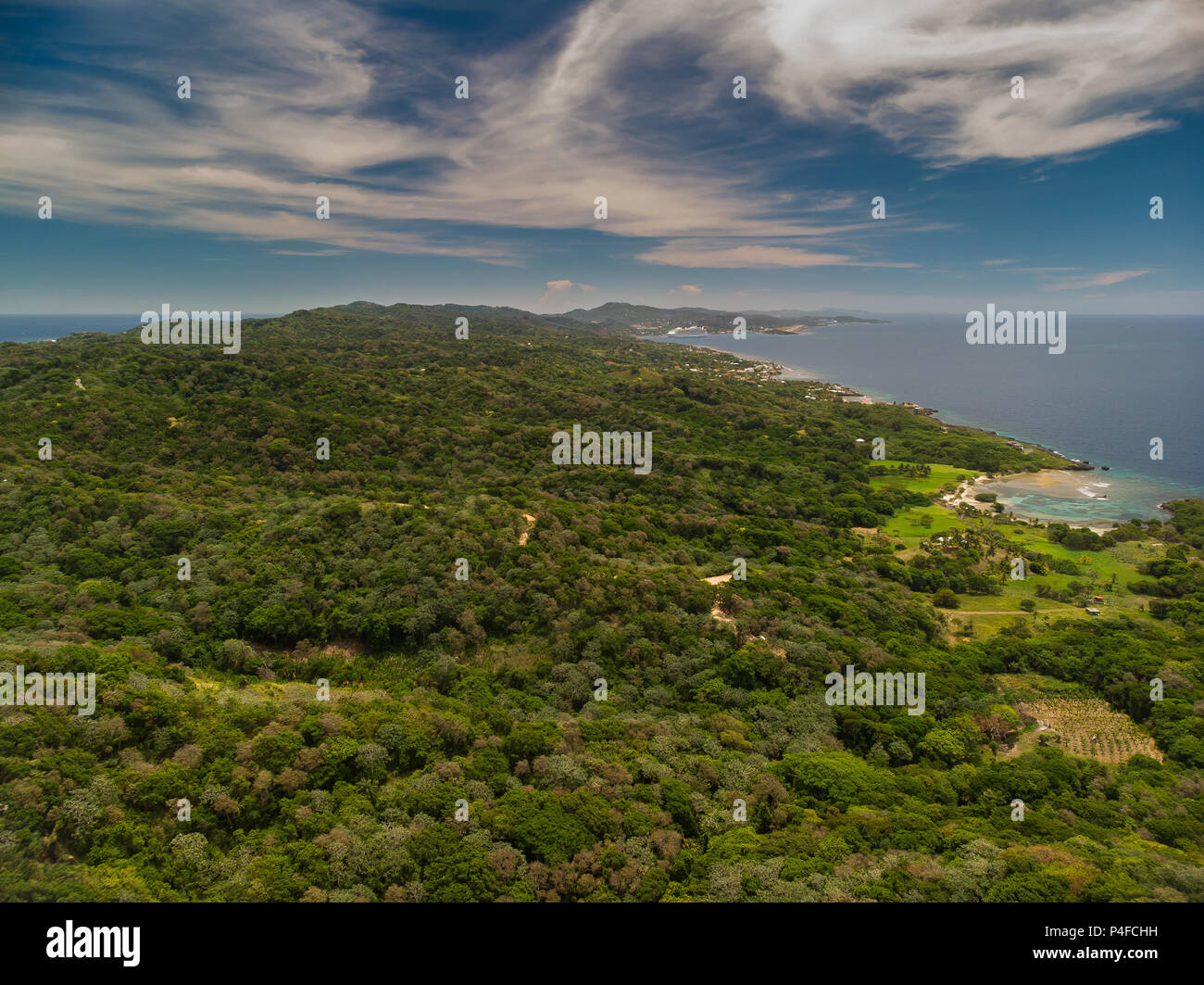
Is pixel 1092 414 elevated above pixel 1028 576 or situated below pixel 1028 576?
above

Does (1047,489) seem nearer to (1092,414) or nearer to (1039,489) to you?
(1039,489)

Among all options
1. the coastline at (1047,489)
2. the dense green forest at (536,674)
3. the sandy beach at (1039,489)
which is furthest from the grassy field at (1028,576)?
the sandy beach at (1039,489)

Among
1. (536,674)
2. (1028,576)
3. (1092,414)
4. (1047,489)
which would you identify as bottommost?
(536,674)

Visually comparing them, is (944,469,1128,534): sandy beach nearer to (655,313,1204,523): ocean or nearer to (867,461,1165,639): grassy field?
(655,313,1204,523): ocean

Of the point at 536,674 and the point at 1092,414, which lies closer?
the point at 536,674

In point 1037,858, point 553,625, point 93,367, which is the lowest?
point 1037,858

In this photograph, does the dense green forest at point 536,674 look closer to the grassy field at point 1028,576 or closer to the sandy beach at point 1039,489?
the grassy field at point 1028,576

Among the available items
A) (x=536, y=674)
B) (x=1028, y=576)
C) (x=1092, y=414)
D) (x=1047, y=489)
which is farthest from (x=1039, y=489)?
(x=536, y=674)

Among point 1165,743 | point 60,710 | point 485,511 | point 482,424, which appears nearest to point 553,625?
point 485,511
